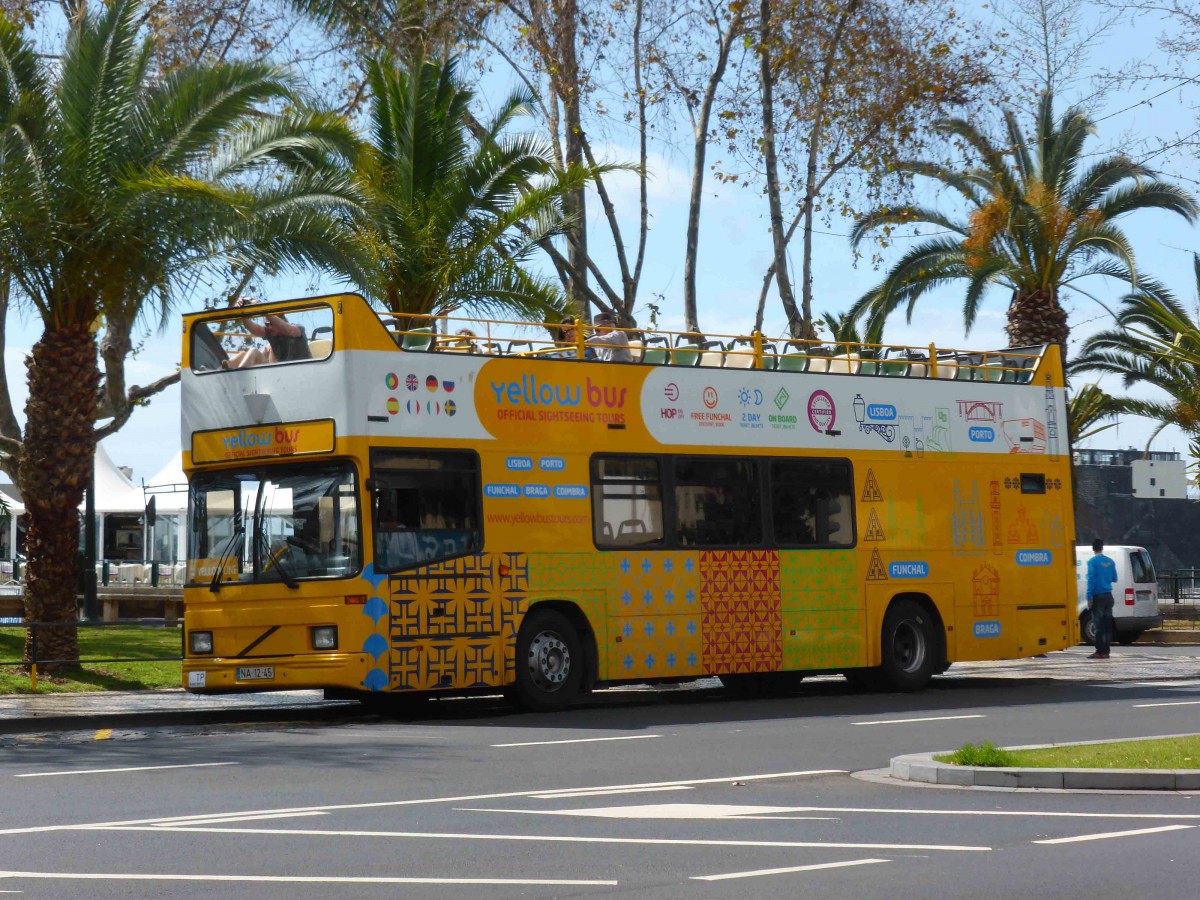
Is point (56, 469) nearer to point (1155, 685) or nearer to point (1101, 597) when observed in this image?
point (1155, 685)

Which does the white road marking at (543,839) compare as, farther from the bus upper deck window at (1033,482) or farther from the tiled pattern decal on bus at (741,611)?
the bus upper deck window at (1033,482)

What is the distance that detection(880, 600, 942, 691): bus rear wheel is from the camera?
20.1 m

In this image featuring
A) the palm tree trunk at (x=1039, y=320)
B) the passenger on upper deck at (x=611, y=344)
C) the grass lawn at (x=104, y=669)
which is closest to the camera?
the passenger on upper deck at (x=611, y=344)

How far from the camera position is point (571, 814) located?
380 inches

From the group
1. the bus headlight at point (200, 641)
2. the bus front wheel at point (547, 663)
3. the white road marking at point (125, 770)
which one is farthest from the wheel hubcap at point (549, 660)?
the white road marking at point (125, 770)

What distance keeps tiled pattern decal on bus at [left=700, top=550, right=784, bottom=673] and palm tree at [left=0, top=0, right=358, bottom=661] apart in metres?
6.02

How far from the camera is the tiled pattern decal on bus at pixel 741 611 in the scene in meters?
18.5

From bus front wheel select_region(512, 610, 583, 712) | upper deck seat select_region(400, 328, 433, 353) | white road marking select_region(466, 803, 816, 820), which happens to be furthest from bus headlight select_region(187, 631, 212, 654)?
white road marking select_region(466, 803, 816, 820)

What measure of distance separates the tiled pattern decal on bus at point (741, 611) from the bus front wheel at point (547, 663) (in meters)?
1.70

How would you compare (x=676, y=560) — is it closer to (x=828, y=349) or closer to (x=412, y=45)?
(x=828, y=349)

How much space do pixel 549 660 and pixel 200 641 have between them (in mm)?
3368

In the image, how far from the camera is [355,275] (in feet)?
69.6

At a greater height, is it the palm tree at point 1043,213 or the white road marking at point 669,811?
the palm tree at point 1043,213

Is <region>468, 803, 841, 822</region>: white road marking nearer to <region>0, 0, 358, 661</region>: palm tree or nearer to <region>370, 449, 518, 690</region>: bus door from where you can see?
<region>370, 449, 518, 690</region>: bus door
